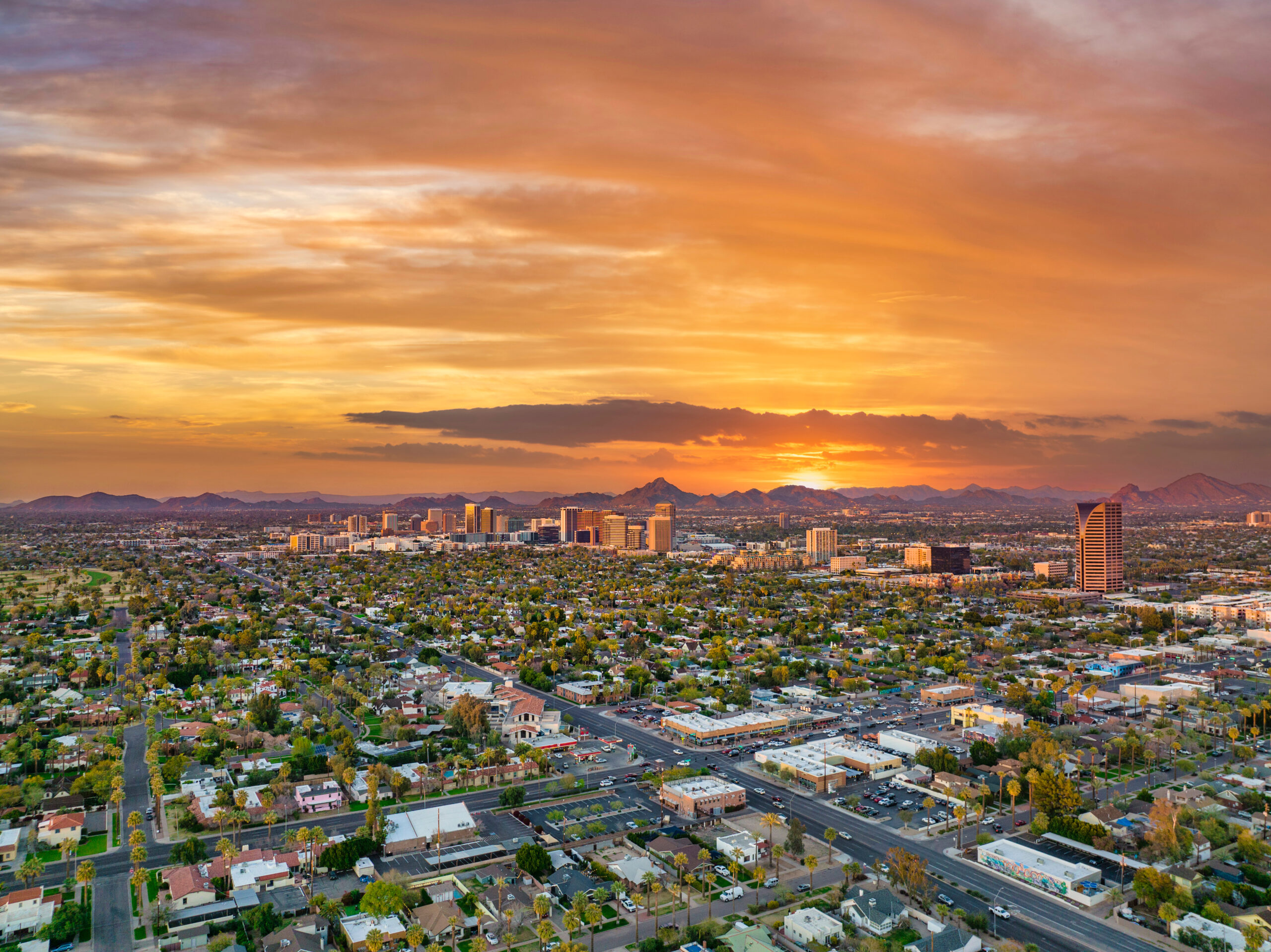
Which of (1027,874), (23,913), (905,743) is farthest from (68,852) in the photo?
(905,743)

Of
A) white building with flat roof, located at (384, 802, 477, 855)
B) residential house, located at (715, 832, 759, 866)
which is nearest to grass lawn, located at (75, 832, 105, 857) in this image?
white building with flat roof, located at (384, 802, 477, 855)

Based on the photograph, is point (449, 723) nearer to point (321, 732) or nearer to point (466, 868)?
point (321, 732)

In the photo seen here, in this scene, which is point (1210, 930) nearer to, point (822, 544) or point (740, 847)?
point (740, 847)

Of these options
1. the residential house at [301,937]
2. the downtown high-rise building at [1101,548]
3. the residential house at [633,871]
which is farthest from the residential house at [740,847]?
the downtown high-rise building at [1101,548]

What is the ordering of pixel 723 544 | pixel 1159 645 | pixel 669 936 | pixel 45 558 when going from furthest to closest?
pixel 723 544
pixel 45 558
pixel 1159 645
pixel 669 936

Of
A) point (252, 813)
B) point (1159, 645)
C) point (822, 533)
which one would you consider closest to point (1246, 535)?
point (822, 533)
